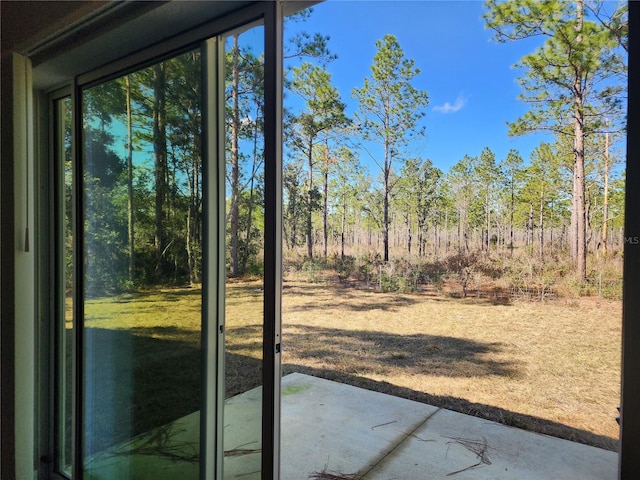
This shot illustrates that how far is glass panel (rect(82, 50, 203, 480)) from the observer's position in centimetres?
114

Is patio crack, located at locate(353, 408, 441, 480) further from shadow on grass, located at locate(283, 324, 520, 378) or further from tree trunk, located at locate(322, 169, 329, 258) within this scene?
tree trunk, located at locate(322, 169, 329, 258)

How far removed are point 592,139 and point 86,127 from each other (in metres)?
4.40

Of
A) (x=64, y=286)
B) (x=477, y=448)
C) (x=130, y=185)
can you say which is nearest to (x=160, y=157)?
(x=130, y=185)

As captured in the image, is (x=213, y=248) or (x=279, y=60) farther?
(x=213, y=248)

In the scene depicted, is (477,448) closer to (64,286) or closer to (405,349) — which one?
(405,349)

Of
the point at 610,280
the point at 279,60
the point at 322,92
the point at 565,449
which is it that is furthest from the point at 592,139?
the point at 279,60

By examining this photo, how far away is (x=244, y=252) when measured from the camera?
3.40ft

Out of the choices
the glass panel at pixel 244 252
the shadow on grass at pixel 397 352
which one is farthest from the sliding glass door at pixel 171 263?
the shadow on grass at pixel 397 352

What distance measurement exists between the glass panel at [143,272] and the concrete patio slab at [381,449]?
10mm

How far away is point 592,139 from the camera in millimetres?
3744

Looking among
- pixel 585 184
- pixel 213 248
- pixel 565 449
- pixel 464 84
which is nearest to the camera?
pixel 213 248

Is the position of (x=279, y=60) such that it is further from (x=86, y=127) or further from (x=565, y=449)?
(x=565, y=449)

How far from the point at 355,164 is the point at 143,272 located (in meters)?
4.87

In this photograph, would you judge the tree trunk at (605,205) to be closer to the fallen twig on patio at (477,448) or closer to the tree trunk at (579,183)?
the tree trunk at (579,183)
